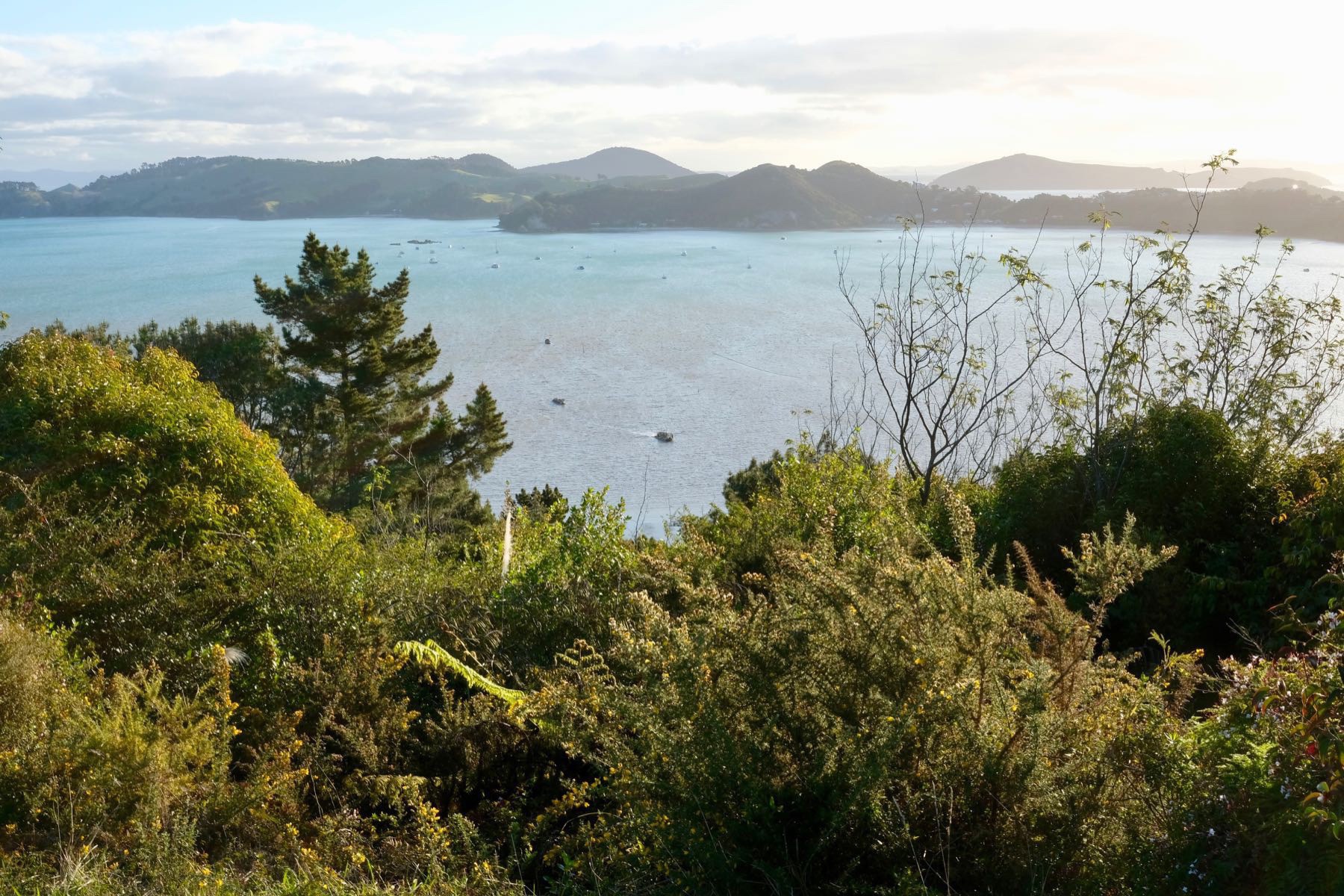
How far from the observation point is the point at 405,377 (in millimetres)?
26406

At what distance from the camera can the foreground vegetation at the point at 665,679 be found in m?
2.69

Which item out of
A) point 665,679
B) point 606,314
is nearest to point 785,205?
point 606,314

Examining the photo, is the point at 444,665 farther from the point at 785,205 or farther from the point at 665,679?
the point at 785,205

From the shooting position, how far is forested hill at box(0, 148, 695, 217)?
14212 centimetres

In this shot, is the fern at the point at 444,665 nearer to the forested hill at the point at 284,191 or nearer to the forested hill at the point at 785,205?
the forested hill at the point at 785,205

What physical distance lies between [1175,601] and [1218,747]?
14.4 ft

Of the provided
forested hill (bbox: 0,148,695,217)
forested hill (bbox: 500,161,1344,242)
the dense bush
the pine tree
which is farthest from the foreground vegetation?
forested hill (bbox: 0,148,695,217)

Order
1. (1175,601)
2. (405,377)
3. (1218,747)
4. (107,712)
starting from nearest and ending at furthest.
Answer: (1218,747)
(107,712)
(1175,601)
(405,377)

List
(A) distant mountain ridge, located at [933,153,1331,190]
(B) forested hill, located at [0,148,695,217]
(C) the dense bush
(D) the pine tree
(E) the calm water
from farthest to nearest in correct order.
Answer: (B) forested hill, located at [0,148,695,217] < (A) distant mountain ridge, located at [933,153,1331,190] < (E) the calm water < (D) the pine tree < (C) the dense bush

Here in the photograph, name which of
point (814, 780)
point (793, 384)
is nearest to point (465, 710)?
point (814, 780)

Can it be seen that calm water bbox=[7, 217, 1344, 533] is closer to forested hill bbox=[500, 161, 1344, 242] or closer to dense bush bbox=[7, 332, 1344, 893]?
forested hill bbox=[500, 161, 1344, 242]

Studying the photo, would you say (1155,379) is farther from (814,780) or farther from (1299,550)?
(814,780)

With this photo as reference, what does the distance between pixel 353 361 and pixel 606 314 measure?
139 ft

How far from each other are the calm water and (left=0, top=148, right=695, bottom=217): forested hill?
26.5 m
